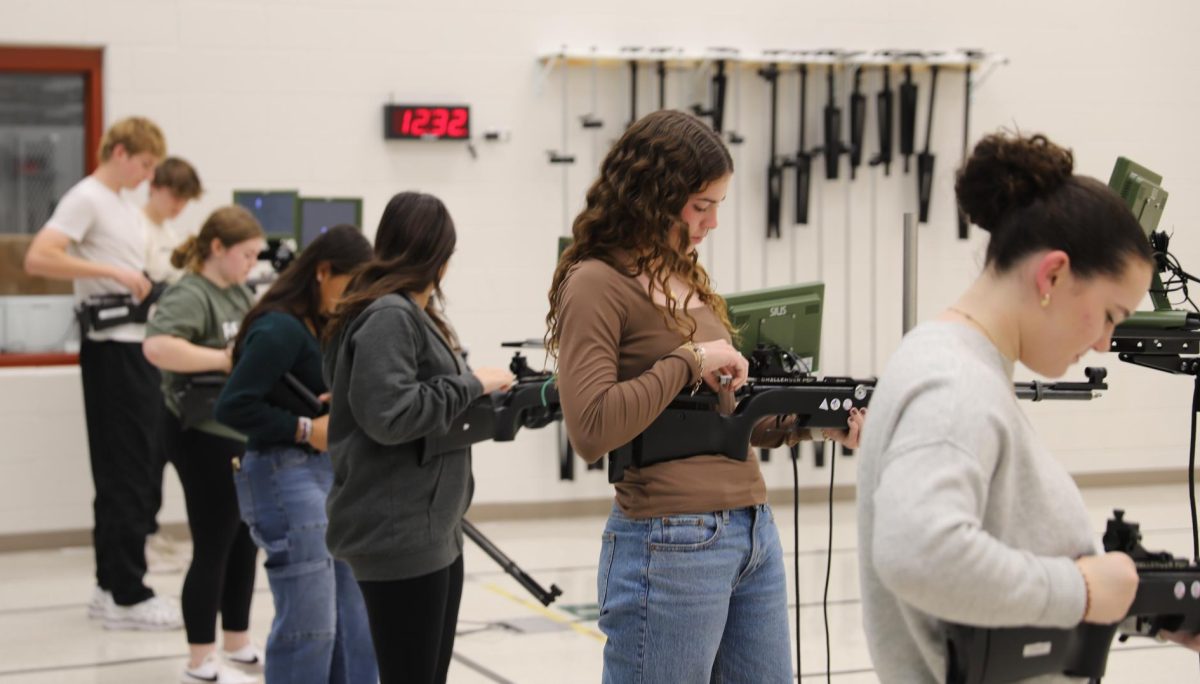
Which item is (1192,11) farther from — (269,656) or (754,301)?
(269,656)

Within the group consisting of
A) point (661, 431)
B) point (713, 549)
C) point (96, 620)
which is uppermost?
point (661, 431)

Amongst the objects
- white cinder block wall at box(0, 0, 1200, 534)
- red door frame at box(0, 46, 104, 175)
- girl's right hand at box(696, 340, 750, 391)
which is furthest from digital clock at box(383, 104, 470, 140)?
girl's right hand at box(696, 340, 750, 391)

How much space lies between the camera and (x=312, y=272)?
3.19m

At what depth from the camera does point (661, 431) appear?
2080 millimetres

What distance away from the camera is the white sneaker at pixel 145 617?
4750mm

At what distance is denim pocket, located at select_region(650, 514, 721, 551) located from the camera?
201 centimetres

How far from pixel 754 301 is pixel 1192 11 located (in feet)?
→ 20.0

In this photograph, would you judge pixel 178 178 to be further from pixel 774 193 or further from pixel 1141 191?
pixel 1141 191

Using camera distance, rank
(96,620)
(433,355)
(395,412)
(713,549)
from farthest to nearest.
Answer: (96,620) < (433,355) < (395,412) < (713,549)

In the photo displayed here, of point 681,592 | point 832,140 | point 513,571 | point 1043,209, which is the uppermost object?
point 832,140

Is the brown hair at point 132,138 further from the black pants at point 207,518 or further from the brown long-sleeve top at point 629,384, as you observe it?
the brown long-sleeve top at point 629,384

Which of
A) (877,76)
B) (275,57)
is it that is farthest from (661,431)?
(877,76)

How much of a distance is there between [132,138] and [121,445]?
3.85 feet

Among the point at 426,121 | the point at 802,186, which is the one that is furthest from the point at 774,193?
the point at 426,121
